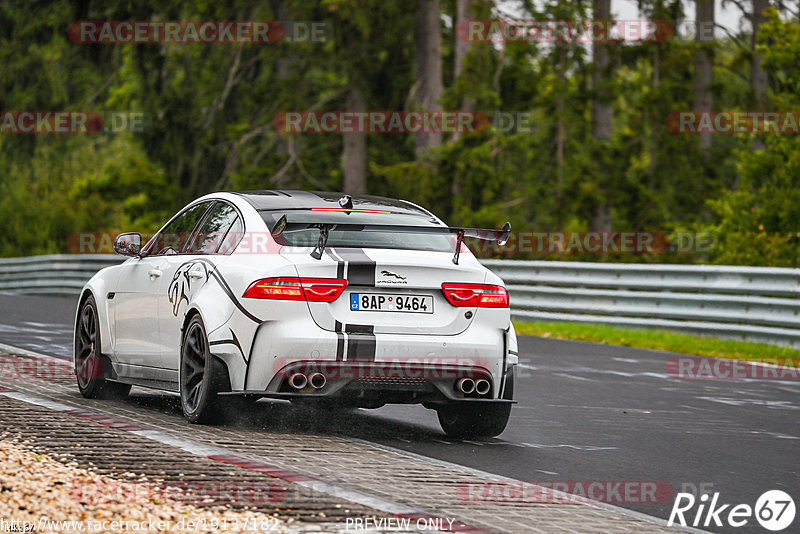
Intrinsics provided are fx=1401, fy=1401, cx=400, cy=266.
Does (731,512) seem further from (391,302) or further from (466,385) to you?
(391,302)

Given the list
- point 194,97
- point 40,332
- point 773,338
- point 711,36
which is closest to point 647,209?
point 711,36

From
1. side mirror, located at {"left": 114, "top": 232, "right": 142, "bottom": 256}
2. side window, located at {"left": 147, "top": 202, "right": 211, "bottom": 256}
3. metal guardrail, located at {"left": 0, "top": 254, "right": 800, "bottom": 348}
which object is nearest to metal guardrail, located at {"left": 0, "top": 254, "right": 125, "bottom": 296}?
metal guardrail, located at {"left": 0, "top": 254, "right": 800, "bottom": 348}

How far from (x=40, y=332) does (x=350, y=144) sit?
1916 centimetres

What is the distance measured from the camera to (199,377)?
28.7 ft

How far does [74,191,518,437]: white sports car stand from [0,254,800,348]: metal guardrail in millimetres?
9089

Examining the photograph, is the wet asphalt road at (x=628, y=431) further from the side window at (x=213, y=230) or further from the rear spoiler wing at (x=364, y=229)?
the side window at (x=213, y=230)

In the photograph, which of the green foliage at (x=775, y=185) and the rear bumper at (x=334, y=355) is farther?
the green foliage at (x=775, y=185)

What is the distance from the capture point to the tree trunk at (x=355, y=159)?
34.6 meters

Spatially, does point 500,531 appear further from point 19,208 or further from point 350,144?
point 19,208

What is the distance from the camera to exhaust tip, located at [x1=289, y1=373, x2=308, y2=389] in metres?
8.20

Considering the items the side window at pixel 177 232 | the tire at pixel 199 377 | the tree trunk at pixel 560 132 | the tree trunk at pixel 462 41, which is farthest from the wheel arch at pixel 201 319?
the tree trunk at pixel 560 132

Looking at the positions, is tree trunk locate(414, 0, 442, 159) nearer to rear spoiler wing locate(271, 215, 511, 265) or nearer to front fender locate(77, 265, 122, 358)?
front fender locate(77, 265, 122, 358)

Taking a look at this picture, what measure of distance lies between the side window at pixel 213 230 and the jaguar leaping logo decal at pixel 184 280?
0.63 feet

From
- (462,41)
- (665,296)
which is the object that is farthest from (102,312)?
(462,41)
